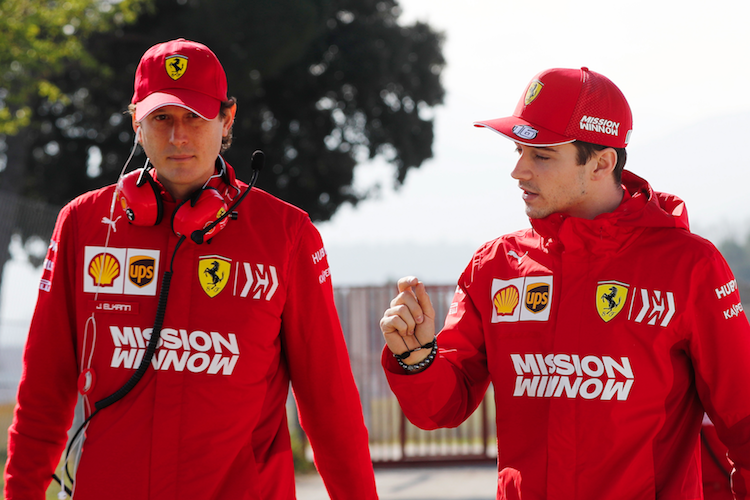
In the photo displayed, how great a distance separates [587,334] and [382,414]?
8.73 metres

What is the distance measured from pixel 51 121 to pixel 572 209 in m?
19.1

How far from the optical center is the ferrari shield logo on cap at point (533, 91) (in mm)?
2834

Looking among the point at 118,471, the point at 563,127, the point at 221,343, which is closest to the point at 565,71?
the point at 563,127

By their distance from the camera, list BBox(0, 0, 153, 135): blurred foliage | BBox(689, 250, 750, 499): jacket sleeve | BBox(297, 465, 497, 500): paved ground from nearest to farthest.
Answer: BBox(689, 250, 750, 499): jacket sleeve < BBox(297, 465, 497, 500): paved ground < BBox(0, 0, 153, 135): blurred foliage

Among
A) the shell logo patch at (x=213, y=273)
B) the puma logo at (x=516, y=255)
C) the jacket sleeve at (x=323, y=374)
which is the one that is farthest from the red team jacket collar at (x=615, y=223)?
the shell logo patch at (x=213, y=273)

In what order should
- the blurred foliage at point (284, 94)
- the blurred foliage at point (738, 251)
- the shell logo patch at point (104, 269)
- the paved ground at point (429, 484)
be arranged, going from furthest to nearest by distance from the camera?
the blurred foliage at point (738, 251)
the blurred foliage at point (284, 94)
the paved ground at point (429, 484)
the shell logo patch at point (104, 269)

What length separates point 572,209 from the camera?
280 centimetres

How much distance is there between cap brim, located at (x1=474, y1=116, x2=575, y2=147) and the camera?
2.72 meters

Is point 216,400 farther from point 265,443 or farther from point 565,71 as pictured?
point 565,71

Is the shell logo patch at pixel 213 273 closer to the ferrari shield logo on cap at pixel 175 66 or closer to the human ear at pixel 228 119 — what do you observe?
the human ear at pixel 228 119

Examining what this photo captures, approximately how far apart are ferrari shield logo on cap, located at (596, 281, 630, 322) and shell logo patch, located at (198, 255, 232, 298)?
1.22 metres

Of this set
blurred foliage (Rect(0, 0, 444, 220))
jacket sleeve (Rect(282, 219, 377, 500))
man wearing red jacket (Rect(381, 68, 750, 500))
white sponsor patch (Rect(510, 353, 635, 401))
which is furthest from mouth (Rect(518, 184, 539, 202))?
blurred foliage (Rect(0, 0, 444, 220))

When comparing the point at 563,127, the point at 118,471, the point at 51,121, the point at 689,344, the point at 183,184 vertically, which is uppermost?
the point at 51,121

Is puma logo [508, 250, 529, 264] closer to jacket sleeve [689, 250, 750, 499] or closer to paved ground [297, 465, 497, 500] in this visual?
jacket sleeve [689, 250, 750, 499]
